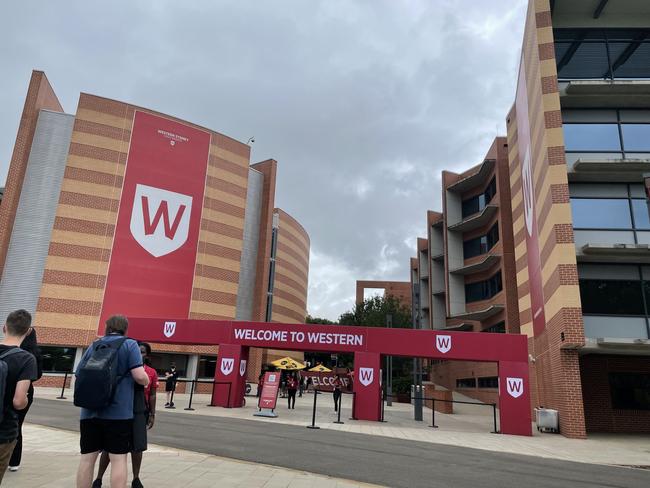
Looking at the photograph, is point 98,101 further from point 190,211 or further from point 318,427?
point 318,427

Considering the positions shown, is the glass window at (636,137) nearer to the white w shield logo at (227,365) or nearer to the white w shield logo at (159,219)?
the white w shield logo at (227,365)

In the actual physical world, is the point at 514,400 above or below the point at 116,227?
below

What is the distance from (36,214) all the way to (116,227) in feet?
16.3

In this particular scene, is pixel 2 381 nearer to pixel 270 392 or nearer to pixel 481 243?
pixel 270 392

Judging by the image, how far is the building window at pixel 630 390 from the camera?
65.0 ft

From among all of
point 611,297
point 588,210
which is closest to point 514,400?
point 611,297

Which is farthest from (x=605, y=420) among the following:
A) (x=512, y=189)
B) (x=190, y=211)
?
(x=190, y=211)

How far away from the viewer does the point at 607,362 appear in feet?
65.8

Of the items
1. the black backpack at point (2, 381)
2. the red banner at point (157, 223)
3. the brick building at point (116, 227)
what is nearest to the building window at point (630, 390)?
the black backpack at point (2, 381)

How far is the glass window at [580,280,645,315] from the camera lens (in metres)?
18.3

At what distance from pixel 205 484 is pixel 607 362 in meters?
19.3

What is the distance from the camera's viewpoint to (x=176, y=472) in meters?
6.81

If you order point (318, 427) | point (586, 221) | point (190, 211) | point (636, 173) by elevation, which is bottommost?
point (318, 427)

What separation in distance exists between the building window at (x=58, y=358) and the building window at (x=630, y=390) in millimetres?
30376
